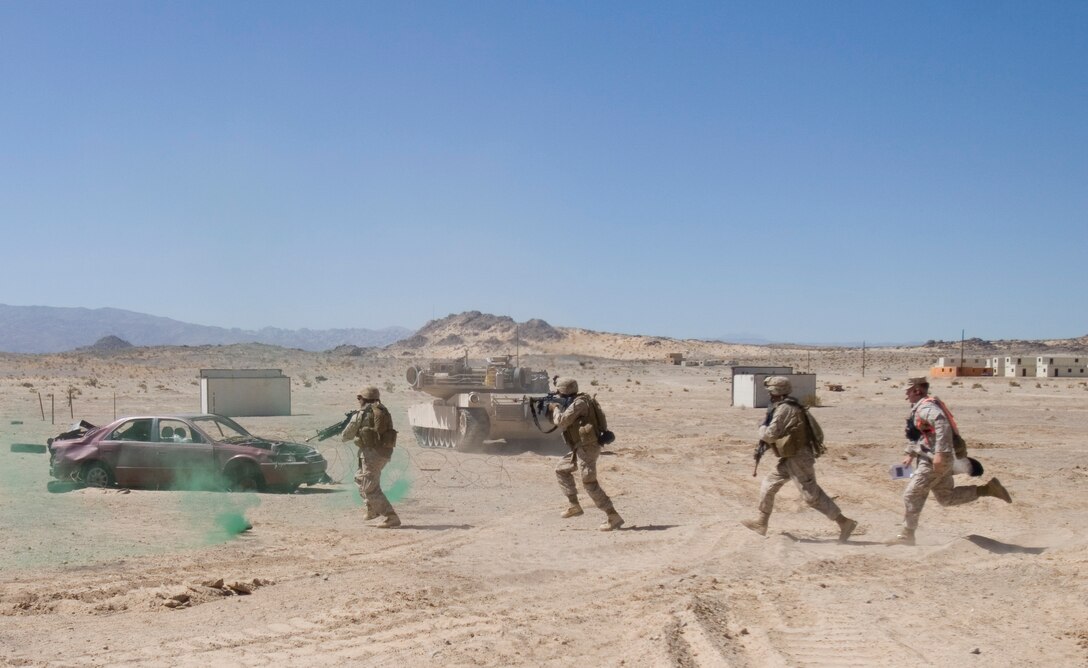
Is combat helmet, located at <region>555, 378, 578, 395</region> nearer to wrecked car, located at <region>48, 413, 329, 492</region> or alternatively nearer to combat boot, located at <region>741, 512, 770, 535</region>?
combat boot, located at <region>741, 512, 770, 535</region>

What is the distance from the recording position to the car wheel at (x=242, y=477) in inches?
514

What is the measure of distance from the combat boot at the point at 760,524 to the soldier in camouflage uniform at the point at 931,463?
3.83 feet

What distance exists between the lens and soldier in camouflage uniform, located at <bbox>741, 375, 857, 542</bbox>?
32.2ft

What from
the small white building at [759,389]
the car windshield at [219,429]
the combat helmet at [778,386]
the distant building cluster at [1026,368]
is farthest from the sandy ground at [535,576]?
the distant building cluster at [1026,368]

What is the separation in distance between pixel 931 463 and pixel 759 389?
80.0ft

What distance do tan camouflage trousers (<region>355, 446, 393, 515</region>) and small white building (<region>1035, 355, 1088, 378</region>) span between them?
175 ft

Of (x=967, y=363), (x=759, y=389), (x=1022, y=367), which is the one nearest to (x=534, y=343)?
(x=967, y=363)

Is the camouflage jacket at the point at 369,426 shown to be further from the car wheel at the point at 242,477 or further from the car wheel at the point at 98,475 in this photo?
the car wheel at the point at 98,475

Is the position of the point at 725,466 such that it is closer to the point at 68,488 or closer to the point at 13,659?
the point at 68,488

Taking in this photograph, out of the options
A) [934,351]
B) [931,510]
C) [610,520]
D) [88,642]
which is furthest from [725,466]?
[934,351]

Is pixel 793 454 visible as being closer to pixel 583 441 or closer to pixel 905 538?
pixel 905 538

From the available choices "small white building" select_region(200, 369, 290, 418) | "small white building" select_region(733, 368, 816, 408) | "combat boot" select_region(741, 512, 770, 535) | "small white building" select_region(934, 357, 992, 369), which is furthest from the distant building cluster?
"combat boot" select_region(741, 512, 770, 535)

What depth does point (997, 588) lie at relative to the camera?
7859 millimetres

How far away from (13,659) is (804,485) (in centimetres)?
660
